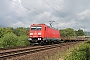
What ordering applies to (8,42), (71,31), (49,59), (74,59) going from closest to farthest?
(74,59) → (49,59) → (8,42) → (71,31)

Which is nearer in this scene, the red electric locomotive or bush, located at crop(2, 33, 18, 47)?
bush, located at crop(2, 33, 18, 47)

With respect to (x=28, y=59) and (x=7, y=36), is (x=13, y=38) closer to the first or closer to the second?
(x=7, y=36)

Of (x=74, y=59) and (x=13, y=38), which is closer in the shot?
(x=74, y=59)

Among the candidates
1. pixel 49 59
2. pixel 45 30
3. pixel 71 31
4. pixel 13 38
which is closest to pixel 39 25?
pixel 45 30

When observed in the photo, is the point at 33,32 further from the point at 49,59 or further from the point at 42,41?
the point at 49,59

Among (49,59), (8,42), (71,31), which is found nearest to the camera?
(49,59)

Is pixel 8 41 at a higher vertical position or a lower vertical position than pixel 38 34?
lower

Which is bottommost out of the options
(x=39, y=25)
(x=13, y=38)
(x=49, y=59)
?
(x=49, y=59)

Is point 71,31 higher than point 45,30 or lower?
higher

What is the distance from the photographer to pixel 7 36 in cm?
2694

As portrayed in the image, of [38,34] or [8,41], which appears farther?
[38,34]

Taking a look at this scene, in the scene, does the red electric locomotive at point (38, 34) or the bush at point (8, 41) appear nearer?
the bush at point (8, 41)

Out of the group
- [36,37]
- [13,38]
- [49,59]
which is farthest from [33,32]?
[49,59]

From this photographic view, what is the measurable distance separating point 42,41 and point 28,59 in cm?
1576
